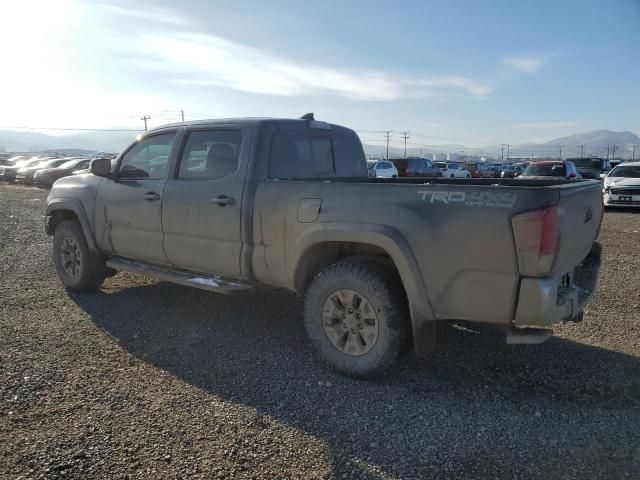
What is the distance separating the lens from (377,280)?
360cm

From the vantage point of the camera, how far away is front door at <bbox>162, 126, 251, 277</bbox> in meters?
4.33

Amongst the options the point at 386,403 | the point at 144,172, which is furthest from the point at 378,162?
the point at 386,403

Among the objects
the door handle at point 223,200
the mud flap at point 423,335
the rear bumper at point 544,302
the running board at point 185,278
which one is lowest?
the mud flap at point 423,335

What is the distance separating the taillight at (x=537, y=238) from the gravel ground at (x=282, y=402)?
1.03m

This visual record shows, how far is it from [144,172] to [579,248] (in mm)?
4076

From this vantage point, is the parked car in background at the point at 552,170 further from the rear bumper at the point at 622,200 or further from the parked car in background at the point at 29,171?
the parked car in background at the point at 29,171

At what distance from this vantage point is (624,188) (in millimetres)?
16969

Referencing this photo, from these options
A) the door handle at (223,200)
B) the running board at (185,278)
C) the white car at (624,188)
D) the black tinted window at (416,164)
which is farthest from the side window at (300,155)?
the black tinted window at (416,164)

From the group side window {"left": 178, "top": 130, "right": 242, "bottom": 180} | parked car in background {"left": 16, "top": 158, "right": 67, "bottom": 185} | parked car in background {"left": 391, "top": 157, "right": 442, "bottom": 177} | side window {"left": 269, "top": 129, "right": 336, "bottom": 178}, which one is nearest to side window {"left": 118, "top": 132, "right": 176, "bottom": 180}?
side window {"left": 178, "top": 130, "right": 242, "bottom": 180}

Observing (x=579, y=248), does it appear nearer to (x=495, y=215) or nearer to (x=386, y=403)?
(x=495, y=215)

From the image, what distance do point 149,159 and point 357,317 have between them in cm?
291

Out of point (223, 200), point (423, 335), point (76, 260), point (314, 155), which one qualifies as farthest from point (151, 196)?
point (423, 335)

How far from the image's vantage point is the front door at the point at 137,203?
Answer: 5047 mm

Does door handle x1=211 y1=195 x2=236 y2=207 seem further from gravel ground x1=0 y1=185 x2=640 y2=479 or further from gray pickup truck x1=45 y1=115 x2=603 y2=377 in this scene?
gravel ground x1=0 y1=185 x2=640 y2=479
